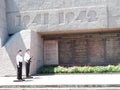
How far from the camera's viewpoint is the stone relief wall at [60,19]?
53.6 feet

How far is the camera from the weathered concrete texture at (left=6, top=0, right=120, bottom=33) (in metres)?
16.2

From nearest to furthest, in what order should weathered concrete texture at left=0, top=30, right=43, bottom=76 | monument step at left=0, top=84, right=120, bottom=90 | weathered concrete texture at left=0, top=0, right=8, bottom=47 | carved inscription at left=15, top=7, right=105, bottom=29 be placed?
monument step at left=0, top=84, right=120, bottom=90
weathered concrete texture at left=0, top=30, right=43, bottom=76
carved inscription at left=15, top=7, right=105, bottom=29
weathered concrete texture at left=0, top=0, right=8, bottom=47

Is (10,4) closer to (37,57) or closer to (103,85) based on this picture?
(37,57)

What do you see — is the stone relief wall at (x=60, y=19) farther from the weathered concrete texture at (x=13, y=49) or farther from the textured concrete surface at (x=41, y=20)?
the weathered concrete texture at (x=13, y=49)

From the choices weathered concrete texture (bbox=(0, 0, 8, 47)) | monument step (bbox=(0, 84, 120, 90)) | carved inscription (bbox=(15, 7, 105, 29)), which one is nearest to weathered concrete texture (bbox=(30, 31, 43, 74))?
carved inscription (bbox=(15, 7, 105, 29))

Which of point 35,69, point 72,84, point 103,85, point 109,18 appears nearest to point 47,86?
point 72,84

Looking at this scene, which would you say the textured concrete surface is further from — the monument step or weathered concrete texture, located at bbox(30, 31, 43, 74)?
the monument step

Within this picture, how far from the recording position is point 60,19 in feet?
56.0

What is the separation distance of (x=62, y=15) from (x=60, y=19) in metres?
0.30

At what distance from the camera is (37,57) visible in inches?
684

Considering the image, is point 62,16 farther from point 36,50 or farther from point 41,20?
point 36,50

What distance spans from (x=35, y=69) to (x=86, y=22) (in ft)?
14.8

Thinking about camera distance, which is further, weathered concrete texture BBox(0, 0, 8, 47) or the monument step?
weathered concrete texture BBox(0, 0, 8, 47)

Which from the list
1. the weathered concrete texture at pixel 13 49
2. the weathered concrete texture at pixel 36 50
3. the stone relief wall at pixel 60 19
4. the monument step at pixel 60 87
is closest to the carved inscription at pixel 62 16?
the stone relief wall at pixel 60 19
